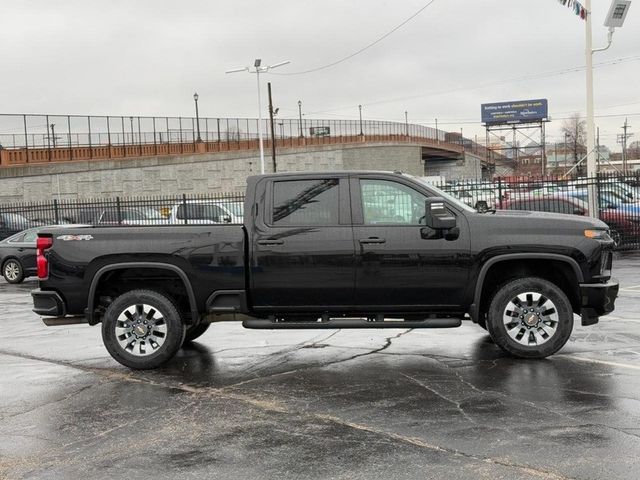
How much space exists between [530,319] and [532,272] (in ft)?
1.83

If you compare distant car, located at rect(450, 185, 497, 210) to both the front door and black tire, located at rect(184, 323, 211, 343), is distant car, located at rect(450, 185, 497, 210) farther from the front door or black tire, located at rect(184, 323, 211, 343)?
the front door

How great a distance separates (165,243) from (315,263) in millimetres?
1538

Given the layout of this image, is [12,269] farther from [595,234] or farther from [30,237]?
[595,234]

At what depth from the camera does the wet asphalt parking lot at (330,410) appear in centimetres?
467

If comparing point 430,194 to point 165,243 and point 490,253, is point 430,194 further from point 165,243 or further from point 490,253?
point 165,243

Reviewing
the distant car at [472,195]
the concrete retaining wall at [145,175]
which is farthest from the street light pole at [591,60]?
the concrete retaining wall at [145,175]

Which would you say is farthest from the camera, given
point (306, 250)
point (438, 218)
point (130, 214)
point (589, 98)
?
point (130, 214)

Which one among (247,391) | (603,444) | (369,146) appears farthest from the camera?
(369,146)

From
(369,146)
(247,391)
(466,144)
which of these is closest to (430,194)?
(247,391)

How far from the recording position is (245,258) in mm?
7422

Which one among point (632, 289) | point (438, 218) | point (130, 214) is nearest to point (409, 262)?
point (438, 218)

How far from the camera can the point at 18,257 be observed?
18703 mm

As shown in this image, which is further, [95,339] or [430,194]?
[95,339]

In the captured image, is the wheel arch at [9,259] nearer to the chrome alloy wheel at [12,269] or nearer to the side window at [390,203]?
the chrome alloy wheel at [12,269]
